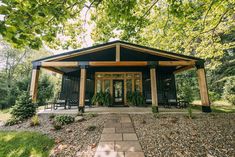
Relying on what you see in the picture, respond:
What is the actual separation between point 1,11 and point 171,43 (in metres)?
8.51

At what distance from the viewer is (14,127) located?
404cm

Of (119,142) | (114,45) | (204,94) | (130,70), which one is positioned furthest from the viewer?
(130,70)

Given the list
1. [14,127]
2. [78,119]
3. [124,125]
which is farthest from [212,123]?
[14,127]

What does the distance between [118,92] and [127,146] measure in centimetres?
551

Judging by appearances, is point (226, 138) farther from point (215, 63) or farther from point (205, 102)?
point (215, 63)

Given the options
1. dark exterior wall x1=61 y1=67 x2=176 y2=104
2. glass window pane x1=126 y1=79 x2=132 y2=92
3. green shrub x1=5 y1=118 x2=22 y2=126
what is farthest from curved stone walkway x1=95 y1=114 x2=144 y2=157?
dark exterior wall x1=61 y1=67 x2=176 y2=104

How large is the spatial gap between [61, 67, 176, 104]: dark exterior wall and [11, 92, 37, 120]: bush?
10.3ft

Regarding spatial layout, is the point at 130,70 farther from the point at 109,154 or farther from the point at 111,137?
the point at 109,154

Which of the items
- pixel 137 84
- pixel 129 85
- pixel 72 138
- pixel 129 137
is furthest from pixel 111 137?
pixel 137 84

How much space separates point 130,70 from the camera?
807 centimetres

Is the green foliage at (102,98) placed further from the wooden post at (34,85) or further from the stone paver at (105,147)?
the stone paver at (105,147)

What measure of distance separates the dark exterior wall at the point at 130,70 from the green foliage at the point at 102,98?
46 cm

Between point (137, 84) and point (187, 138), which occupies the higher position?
point (137, 84)

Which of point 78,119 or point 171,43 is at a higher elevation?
point 171,43
